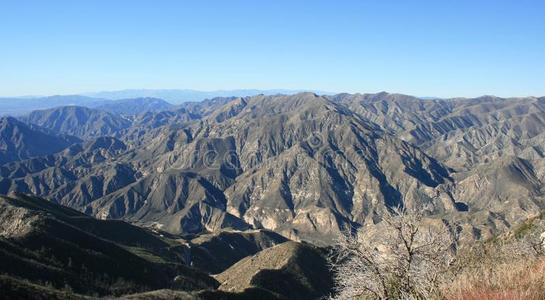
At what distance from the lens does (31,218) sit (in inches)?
4498

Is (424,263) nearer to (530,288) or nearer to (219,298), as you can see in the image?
(530,288)

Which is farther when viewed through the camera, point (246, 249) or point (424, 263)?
point (246, 249)

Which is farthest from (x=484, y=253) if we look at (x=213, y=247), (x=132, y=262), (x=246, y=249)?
(x=246, y=249)

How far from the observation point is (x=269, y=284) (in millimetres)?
103188

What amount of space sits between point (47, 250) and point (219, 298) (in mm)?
37153

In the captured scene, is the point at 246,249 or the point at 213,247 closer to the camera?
the point at 213,247

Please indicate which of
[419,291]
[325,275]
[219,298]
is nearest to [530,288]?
[419,291]

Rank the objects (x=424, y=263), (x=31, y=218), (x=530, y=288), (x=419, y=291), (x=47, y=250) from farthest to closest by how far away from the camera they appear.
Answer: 1. (x=31, y=218)
2. (x=47, y=250)
3. (x=424, y=263)
4. (x=419, y=291)
5. (x=530, y=288)

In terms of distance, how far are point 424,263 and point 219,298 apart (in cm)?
6127

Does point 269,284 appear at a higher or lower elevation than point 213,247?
higher

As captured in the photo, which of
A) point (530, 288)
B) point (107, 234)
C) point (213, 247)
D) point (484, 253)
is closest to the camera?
point (530, 288)

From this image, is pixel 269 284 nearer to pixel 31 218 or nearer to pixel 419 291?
pixel 31 218

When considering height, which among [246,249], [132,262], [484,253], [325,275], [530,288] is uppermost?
[530,288]

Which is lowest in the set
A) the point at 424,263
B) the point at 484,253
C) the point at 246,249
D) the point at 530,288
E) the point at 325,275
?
the point at 246,249
